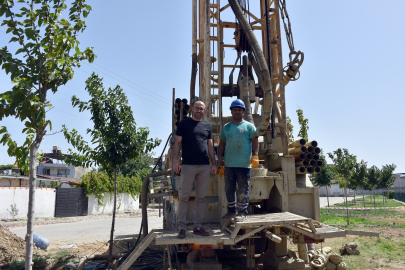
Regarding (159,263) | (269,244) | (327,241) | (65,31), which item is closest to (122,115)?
(65,31)

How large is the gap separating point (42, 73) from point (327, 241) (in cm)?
984

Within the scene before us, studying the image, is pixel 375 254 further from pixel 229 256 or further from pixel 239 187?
pixel 239 187

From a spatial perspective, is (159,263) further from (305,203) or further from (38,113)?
(38,113)

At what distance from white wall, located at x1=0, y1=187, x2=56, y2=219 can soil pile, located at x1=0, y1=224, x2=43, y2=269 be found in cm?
1629

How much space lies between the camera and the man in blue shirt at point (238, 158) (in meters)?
5.28

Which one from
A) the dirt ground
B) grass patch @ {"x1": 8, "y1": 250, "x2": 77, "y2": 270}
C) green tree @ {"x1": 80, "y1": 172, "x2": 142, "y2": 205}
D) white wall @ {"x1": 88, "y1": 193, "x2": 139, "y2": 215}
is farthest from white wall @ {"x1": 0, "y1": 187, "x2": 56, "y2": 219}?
grass patch @ {"x1": 8, "y1": 250, "x2": 77, "y2": 270}

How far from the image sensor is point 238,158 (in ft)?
17.3

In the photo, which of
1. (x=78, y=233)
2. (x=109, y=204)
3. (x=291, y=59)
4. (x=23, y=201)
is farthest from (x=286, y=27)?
(x=109, y=204)

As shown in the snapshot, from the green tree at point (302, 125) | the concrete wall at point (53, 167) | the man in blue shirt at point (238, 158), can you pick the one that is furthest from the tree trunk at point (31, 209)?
the concrete wall at point (53, 167)

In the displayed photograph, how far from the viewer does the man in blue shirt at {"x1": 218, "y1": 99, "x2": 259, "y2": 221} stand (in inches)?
208

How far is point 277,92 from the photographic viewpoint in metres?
7.69

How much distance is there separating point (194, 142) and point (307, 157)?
240cm

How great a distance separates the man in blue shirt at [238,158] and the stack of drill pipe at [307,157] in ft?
4.17

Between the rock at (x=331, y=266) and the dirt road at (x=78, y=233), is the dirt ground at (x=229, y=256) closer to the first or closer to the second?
the rock at (x=331, y=266)
